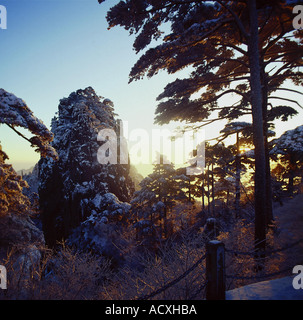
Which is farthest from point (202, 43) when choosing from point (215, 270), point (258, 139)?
point (215, 270)

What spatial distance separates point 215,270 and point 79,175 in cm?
2628

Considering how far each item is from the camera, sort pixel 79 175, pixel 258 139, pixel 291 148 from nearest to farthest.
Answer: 1. pixel 258 139
2. pixel 291 148
3. pixel 79 175

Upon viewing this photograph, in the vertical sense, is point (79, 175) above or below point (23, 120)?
below

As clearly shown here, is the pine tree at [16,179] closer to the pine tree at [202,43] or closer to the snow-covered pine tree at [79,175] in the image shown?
the pine tree at [202,43]

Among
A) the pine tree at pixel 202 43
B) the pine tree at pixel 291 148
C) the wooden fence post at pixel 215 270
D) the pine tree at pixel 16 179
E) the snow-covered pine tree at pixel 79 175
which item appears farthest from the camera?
the snow-covered pine tree at pixel 79 175

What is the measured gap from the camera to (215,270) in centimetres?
324

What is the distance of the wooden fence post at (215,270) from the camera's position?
3.22m

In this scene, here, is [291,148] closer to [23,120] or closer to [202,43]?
[202,43]

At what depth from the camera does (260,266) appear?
20.5 feet

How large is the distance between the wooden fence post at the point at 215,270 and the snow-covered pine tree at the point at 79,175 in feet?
66.3

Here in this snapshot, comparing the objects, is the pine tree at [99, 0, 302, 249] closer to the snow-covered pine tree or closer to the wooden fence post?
the wooden fence post

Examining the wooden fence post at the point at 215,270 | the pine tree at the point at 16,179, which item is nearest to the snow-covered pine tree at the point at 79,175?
the pine tree at the point at 16,179
